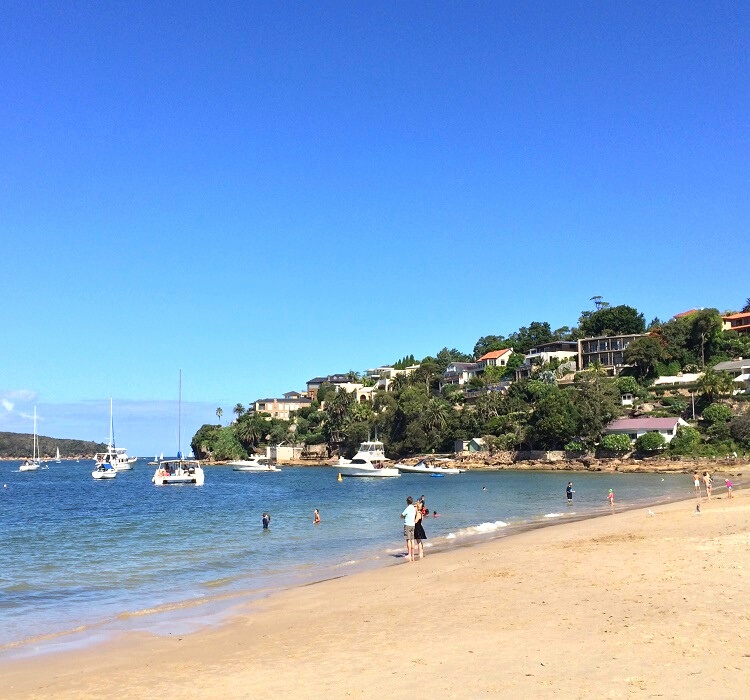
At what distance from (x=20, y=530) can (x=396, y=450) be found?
3797 inches

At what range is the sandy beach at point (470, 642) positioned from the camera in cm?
967

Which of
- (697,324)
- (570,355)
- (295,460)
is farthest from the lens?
(295,460)

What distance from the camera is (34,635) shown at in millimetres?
15547

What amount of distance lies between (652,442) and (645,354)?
2571cm

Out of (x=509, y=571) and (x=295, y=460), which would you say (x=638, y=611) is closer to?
(x=509, y=571)

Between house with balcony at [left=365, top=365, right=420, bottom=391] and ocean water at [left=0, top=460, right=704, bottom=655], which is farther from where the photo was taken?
house with balcony at [left=365, top=365, right=420, bottom=391]

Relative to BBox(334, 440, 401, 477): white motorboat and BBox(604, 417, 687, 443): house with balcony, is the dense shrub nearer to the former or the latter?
BBox(604, 417, 687, 443): house with balcony

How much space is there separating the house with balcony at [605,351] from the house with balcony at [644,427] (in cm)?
2425

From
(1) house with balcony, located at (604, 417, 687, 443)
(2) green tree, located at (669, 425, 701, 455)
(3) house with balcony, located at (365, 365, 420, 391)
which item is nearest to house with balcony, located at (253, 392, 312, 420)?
(3) house with balcony, located at (365, 365, 420, 391)

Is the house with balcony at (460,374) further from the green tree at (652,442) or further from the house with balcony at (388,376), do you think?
the green tree at (652,442)

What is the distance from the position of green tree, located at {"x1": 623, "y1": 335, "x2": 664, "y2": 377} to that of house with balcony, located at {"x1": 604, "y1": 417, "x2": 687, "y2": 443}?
56.1 feet

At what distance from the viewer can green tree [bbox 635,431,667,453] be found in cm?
9081

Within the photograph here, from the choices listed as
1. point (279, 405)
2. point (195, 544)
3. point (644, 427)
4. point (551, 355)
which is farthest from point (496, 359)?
point (195, 544)

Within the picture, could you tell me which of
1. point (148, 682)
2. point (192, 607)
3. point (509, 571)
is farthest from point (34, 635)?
point (509, 571)
